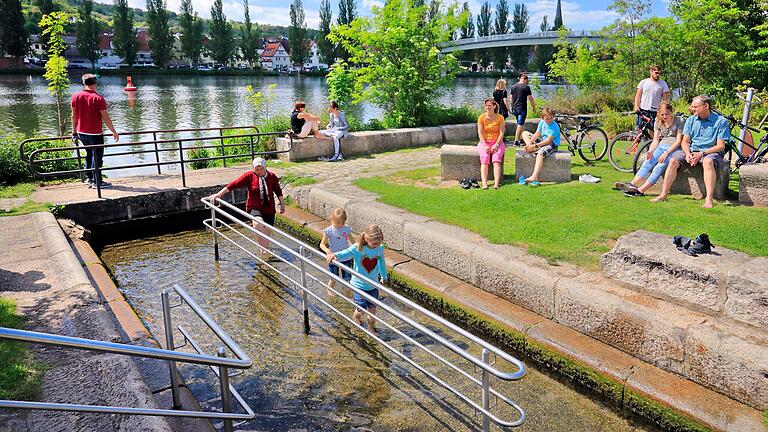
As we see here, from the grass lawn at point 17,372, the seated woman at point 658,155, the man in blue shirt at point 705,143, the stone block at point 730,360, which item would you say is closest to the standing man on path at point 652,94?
the seated woman at point 658,155

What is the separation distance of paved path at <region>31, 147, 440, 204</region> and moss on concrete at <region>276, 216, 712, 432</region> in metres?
4.27

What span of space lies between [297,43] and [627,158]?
93.1 metres

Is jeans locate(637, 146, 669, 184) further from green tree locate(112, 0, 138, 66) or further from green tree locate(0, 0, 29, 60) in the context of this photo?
green tree locate(112, 0, 138, 66)

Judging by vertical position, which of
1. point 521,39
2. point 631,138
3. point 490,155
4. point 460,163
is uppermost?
point 521,39

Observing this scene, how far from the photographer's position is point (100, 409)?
2746 millimetres

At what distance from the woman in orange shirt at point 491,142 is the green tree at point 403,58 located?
6568 millimetres

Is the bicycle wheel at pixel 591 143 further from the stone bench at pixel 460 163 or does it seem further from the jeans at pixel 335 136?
the jeans at pixel 335 136

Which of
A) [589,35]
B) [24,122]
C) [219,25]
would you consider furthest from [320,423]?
[219,25]

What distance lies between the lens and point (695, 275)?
4891 mm

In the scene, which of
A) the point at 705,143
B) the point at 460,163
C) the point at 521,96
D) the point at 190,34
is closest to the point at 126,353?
the point at 705,143

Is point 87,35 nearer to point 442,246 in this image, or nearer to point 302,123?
point 302,123

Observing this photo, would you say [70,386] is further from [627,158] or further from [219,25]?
[219,25]

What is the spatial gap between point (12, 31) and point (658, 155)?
3221 inches

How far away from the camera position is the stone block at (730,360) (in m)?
4.07
